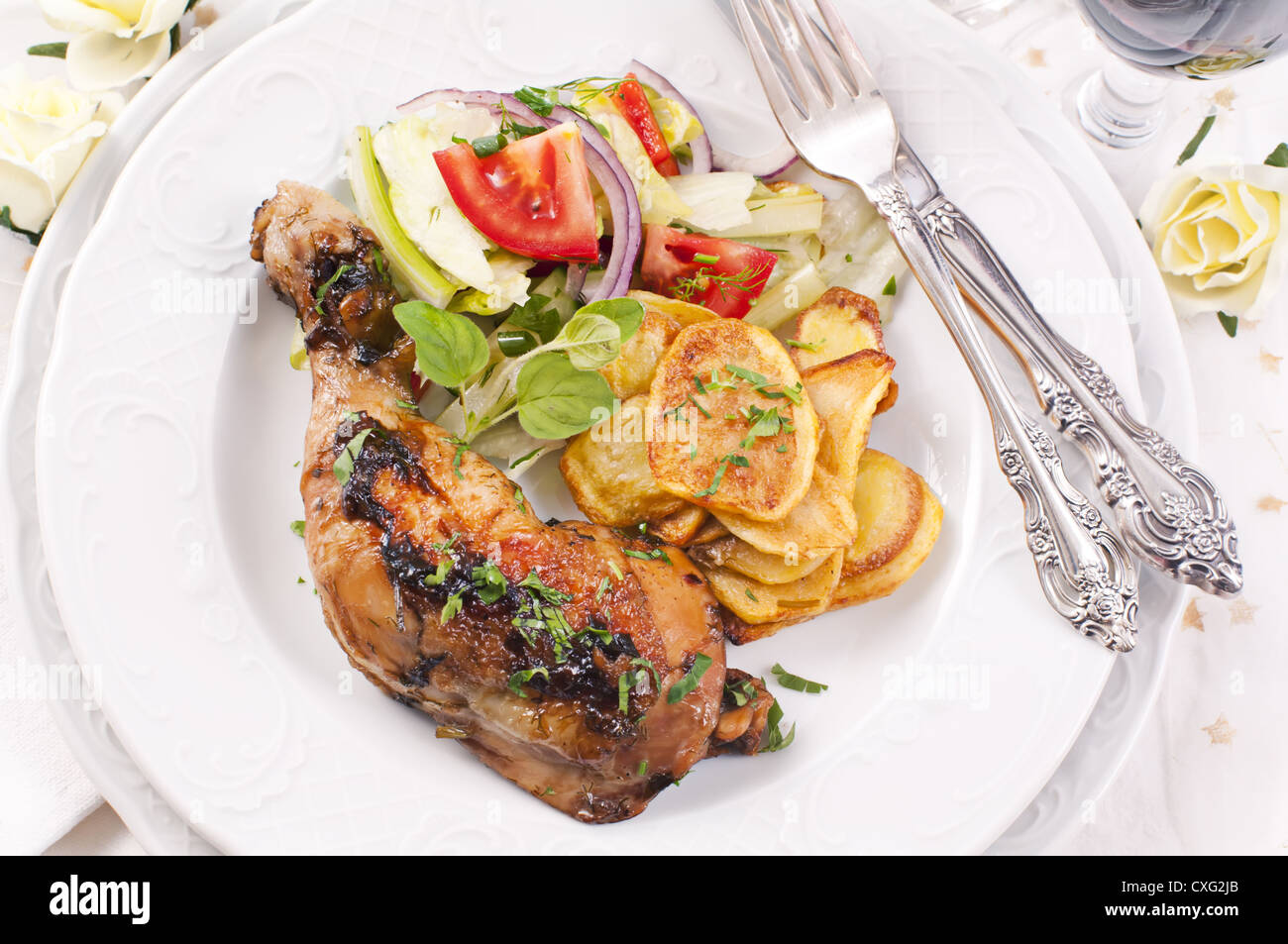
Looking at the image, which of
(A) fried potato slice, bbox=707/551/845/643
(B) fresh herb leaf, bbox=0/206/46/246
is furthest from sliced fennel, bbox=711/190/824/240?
(B) fresh herb leaf, bbox=0/206/46/246

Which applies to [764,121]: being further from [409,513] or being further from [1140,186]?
[409,513]

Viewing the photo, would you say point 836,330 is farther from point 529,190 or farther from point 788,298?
point 529,190

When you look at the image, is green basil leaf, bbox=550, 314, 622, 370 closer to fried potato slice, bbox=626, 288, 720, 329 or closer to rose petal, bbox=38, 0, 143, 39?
fried potato slice, bbox=626, 288, 720, 329

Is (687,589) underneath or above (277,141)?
underneath

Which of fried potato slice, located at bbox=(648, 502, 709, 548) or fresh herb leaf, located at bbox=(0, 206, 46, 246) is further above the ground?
fresh herb leaf, located at bbox=(0, 206, 46, 246)

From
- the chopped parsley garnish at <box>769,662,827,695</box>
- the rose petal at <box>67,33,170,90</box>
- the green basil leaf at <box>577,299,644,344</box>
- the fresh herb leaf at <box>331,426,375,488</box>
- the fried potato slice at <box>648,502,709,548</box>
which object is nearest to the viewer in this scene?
the fresh herb leaf at <box>331,426,375,488</box>

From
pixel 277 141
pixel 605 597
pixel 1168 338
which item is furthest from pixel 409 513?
pixel 1168 338
